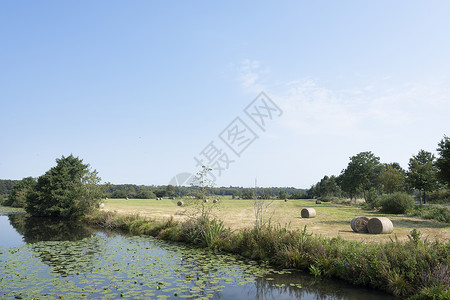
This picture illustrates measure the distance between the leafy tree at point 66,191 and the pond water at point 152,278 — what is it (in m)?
18.5

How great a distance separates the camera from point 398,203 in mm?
32781

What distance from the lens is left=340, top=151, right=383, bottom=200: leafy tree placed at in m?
60.3

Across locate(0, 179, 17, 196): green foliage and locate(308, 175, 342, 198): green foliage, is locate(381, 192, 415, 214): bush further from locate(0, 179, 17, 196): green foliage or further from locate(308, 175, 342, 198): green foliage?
locate(0, 179, 17, 196): green foliage

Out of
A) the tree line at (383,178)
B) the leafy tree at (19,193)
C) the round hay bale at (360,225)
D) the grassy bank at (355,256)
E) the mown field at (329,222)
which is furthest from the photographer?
the leafy tree at (19,193)

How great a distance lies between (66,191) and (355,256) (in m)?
34.1

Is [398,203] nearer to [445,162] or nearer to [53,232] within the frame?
[445,162]

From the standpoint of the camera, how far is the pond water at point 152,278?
8.52m

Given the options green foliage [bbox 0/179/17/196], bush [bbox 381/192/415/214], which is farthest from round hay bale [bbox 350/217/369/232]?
green foliage [bbox 0/179/17/196]

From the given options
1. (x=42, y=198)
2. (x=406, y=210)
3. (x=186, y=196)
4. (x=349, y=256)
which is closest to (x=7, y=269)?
(x=186, y=196)

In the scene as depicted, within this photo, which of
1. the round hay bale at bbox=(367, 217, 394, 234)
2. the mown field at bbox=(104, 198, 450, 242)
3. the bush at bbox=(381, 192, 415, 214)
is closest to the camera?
the mown field at bbox=(104, 198, 450, 242)

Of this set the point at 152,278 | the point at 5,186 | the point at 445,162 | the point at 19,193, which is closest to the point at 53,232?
the point at 152,278

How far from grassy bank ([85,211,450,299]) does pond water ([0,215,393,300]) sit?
51 cm

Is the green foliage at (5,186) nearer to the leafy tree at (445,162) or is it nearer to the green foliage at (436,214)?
the green foliage at (436,214)

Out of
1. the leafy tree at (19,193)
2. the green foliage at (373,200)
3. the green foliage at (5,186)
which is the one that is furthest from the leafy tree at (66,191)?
the green foliage at (5,186)
